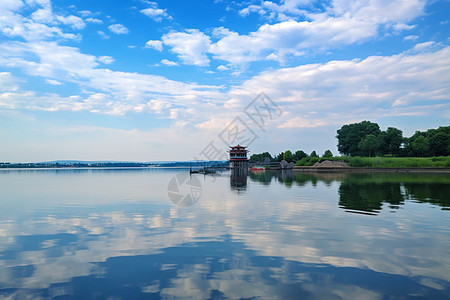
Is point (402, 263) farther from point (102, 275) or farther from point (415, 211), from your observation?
point (415, 211)

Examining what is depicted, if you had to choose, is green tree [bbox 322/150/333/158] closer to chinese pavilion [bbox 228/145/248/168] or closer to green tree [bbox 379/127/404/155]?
green tree [bbox 379/127/404/155]

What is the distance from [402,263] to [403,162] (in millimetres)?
88060

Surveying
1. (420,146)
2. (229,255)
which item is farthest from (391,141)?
(229,255)

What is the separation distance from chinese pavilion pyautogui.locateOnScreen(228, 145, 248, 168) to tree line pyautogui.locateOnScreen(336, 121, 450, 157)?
4123cm

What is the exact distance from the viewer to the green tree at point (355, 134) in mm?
113688

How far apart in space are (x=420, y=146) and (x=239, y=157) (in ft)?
193

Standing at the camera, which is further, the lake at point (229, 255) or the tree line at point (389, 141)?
the tree line at point (389, 141)

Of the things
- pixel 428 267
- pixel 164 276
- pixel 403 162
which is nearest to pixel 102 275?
pixel 164 276

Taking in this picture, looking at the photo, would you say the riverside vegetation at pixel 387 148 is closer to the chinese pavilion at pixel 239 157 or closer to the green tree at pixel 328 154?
the green tree at pixel 328 154

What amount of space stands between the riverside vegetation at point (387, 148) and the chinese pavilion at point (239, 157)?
23.1 meters

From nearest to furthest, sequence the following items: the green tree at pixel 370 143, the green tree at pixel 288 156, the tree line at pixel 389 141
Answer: the tree line at pixel 389 141, the green tree at pixel 370 143, the green tree at pixel 288 156

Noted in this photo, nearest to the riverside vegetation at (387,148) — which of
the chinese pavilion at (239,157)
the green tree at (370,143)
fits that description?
the green tree at (370,143)

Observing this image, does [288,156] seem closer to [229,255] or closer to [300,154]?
[300,154]

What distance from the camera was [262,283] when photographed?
7.09m
